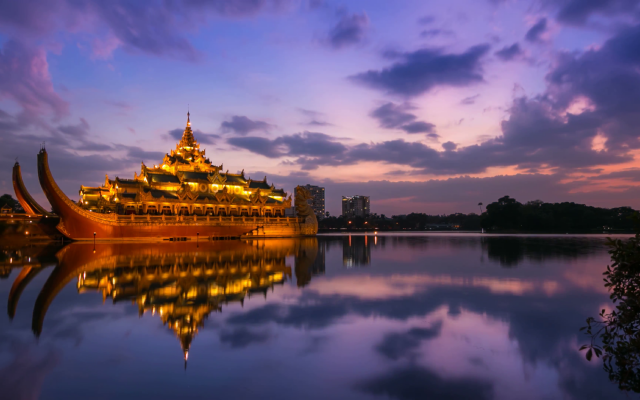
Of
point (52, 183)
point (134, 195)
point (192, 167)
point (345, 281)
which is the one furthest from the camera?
point (192, 167)

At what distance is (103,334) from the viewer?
7.12 meters

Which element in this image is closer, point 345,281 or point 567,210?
point 345,281

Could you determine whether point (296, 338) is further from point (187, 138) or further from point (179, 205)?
point (187, 138)

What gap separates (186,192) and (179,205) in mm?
1690

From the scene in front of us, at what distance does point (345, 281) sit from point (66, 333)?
8626 millimetres

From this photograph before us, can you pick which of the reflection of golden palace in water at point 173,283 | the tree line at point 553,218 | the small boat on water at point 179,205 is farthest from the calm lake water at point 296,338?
the tree line at point 553,218

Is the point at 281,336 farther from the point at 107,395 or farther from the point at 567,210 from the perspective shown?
the point at 567,210

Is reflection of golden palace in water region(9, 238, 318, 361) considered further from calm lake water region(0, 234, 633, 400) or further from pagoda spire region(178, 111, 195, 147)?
pagoda spire region(178, 111, 195, 147)

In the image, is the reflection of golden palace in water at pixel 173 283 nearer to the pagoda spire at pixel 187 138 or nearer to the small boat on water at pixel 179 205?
the small boat on water at pixel 179 205

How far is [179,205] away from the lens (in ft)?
146

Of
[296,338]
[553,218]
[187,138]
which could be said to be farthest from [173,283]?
[553,218]

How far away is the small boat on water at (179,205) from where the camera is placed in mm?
36875

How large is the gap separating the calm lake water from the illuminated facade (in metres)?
30.8

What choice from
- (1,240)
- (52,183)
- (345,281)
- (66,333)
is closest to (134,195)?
(52,183)
